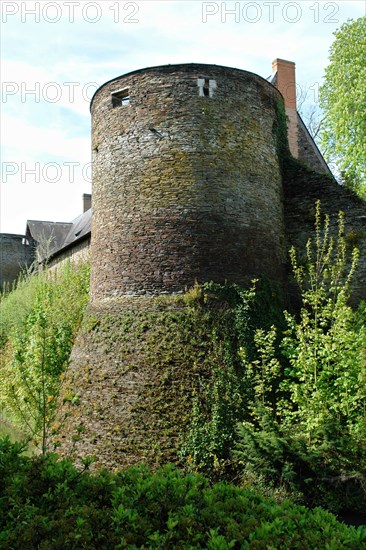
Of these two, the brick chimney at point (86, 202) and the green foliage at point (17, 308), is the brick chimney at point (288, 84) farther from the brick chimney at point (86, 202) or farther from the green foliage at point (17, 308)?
the brick chimney at point (86, 202)

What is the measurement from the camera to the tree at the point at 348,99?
14734mm

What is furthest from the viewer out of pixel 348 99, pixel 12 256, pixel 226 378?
pixel 12 256

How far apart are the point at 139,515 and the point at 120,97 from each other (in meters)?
9.42

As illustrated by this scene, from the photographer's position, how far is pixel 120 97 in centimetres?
1190

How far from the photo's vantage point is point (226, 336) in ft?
33.7

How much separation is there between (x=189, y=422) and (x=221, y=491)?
404cm

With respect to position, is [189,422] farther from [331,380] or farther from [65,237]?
A: [65,237]

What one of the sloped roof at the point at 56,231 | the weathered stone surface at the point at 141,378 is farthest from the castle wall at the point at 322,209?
the sloped roof at the point at 56,231

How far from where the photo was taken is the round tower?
10.7 meters

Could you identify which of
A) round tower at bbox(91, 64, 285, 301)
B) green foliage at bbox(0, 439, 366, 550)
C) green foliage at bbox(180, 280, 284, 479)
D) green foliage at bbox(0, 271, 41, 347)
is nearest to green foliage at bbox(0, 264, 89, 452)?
green foliage at bbox(0, 271, 41, 347)

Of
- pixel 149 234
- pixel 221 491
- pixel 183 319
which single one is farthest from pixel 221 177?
pixel 221 491

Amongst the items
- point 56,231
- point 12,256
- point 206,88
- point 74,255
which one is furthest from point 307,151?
point 12,256

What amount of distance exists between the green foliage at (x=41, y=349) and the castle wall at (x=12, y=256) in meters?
12.6

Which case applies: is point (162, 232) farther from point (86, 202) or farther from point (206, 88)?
point (86, 202)
